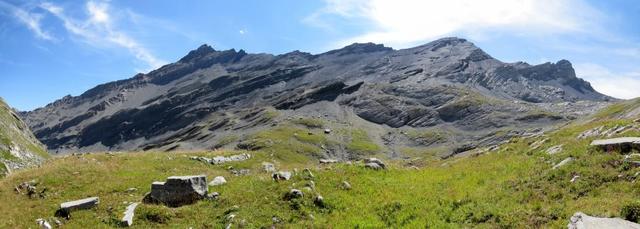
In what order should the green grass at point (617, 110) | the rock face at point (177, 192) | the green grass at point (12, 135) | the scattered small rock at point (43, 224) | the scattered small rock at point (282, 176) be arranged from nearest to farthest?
the scattered small rock at point (43, 224)
the rock face at point (177, 192)
the scattered small rock at point (282, 176)
the green grass at point (12, 135)
the green grass at point (617, 110)

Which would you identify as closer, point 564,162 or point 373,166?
point 564,162

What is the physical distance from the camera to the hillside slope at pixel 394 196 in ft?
64.1

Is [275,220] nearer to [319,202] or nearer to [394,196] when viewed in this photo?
[319,202]

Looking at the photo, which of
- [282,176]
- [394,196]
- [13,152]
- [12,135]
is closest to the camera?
[394,196]

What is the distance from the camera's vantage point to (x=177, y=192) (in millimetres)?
25672

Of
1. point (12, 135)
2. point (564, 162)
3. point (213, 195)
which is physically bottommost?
point (213, 195)

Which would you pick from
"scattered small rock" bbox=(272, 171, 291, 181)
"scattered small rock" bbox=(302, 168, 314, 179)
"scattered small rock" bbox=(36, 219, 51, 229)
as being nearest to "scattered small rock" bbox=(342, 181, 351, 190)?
"scattered small rock" bbox=(302, 168, 314, 179)

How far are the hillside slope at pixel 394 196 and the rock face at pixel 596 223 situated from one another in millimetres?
701

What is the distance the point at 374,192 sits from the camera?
25953mm

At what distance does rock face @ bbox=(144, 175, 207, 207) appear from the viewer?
2556 centimetres

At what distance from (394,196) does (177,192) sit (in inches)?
455

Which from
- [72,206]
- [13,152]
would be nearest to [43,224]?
[72,206]

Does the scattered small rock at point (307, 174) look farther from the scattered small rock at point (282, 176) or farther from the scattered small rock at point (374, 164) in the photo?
the scattered small rock at point (374, 164)

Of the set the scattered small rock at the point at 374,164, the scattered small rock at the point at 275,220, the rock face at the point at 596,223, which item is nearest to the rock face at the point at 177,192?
the scattered small rock at the point at 275,220
